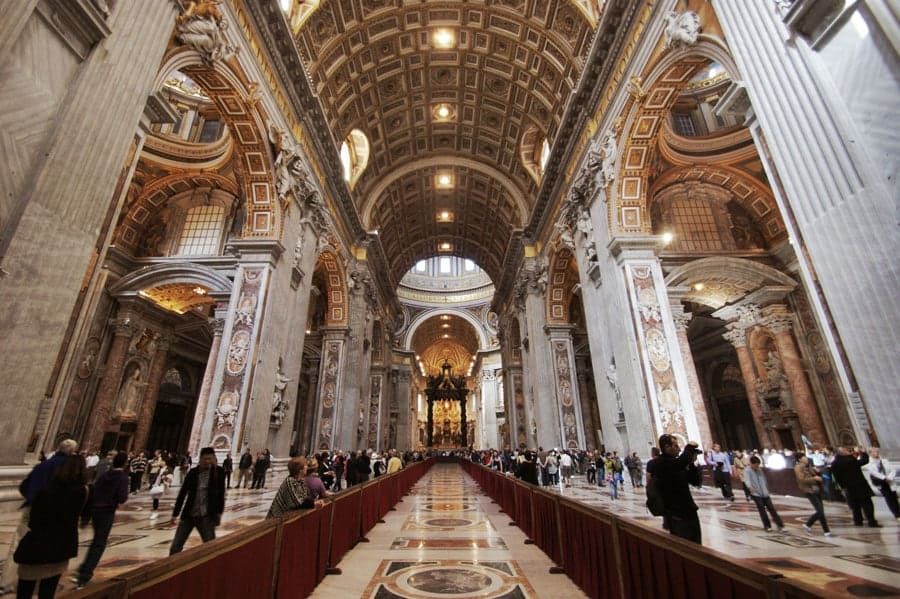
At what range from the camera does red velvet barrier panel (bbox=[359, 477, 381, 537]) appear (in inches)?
217

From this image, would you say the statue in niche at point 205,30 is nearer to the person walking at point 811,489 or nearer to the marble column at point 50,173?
the marble column at point 50,173

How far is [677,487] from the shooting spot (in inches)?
117

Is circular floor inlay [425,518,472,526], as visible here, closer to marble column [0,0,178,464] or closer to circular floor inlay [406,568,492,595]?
circular floor inlay [406,568,492,595]

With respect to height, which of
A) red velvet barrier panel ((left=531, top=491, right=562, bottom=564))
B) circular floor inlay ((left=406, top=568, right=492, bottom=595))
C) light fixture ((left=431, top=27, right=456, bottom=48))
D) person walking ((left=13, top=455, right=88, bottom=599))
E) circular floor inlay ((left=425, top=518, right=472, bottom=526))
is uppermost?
light fixture ((left=431, top=27, right=456, bottom=48))

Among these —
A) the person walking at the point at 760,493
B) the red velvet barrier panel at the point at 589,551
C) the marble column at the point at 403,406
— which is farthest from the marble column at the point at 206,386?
the marble column at the point at 403,406

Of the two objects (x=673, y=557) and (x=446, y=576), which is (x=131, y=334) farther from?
(x=673, y=557)

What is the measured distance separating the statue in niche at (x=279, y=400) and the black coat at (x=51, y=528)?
876 centimetres

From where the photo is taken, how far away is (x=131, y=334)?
14914 mm

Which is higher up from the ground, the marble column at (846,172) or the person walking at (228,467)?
the marble column at (846,172)

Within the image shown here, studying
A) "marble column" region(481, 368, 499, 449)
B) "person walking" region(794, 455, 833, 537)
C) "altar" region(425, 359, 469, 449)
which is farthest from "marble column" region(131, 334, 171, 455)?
"marble column" region(481, 368, 499, 449)

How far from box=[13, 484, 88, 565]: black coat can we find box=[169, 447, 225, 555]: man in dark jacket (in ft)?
3.40

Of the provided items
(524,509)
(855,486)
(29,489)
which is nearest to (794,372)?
(855,486)

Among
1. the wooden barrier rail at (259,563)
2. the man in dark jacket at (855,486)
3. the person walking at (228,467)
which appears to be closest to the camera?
the wooden barrier rail at (259,563)

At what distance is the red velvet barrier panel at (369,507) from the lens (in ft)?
18.1
